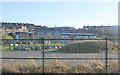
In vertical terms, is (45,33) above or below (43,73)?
above

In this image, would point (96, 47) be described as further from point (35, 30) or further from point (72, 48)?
point (35, 30)

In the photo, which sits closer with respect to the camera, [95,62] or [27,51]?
[95,62]

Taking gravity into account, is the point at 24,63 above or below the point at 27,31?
below

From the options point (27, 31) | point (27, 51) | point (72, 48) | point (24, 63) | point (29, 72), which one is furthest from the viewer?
point (27, 31)

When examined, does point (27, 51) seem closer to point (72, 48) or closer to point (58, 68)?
point (72, 48)

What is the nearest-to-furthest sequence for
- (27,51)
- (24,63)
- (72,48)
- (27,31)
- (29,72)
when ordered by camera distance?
(29,72) → (24,63) → (27,51) → (72,48) → (27,31)

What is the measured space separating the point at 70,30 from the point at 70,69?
10849 millimetres

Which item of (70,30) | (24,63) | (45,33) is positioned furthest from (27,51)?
(24,63)

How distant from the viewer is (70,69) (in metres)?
12.7

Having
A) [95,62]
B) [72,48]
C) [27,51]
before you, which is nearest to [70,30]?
[72,48]

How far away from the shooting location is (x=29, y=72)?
12.2 meters

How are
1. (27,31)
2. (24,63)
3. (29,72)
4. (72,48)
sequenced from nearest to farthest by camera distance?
(29,72) → (24,63) → (72,48) → (27,31)

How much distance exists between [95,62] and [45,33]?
983cm

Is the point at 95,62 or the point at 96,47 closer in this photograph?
the point at 95,62
